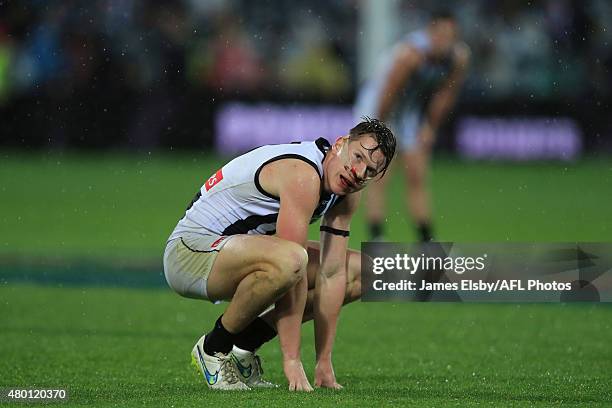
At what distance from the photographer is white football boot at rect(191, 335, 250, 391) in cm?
603

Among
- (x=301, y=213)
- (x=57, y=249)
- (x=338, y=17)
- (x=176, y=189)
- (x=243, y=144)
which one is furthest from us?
(x=338, y=17)

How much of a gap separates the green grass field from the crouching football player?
0.25 m

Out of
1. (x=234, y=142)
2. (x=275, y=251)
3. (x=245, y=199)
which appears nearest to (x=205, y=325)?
(x=245, y=199)

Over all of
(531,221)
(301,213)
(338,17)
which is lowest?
(531,221)

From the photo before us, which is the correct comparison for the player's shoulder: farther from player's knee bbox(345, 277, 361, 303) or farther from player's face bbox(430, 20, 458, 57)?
player's face bbox(430, 20, 458, 57)

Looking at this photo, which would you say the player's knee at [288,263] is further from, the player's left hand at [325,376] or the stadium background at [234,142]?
the stadium background at [234,142]

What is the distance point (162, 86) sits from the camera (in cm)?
2009

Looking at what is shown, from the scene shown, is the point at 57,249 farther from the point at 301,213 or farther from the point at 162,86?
the point at 162,86

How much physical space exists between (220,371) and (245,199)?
2.64 ft

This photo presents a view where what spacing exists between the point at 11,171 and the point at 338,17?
6.96 meters

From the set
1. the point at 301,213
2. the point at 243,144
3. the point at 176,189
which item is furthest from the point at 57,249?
the point at 243,144

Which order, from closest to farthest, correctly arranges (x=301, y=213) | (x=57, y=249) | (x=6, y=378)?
(x=301, y=213) < (x=6, y=378) < (x=57, y=249)

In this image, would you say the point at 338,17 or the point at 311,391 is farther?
the point at 338,17

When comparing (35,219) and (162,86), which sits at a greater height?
(162,86)
